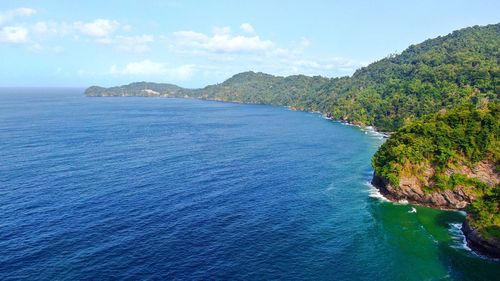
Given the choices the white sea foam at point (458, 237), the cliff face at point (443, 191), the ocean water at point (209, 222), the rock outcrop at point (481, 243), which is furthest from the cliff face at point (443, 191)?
the rock outcrop at point (481, 243)

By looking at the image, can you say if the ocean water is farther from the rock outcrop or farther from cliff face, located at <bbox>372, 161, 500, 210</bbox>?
cliff face, located at <bbox>372, 161, 500, 210</bbox>

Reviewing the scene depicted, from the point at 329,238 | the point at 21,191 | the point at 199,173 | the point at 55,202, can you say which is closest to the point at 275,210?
the point at 329,238

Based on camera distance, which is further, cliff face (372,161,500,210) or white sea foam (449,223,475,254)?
cliff face (372,161,500,210)

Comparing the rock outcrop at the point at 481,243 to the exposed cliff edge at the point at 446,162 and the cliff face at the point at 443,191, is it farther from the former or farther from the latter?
the exposed cliff edge at the point at 446,162

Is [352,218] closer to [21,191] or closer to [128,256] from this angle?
[128,256]

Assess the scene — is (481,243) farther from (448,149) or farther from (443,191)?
(448,149)

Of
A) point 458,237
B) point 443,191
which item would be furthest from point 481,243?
point 443,191

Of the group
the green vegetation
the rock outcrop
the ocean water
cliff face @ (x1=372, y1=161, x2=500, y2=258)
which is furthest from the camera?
the green vegetation

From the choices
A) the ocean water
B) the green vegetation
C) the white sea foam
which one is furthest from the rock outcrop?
the green vegetation

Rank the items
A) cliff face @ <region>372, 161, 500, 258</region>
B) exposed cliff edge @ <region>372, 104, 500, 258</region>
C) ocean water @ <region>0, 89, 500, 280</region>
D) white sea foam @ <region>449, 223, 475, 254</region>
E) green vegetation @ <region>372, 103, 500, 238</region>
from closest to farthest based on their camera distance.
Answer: ocean water @ <region>0, 89, 500, 280</region>
white sea foam @ <region>449, 223, 475, 254</region>
cliff face @ <region>372, 161, 500, 258</region>
exposed cliff edge @ <region>372, 104, 500, 258</region>
green vegetation @ <region>372, 103, 500, 238</region>

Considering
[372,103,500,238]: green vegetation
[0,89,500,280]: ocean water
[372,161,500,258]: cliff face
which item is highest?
[372,103,500,238]: green vegetation
